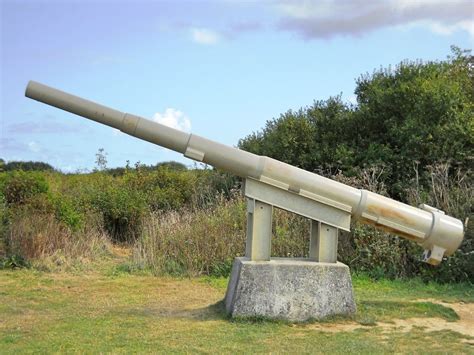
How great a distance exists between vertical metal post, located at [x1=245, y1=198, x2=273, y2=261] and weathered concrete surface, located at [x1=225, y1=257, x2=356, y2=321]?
0.12 m

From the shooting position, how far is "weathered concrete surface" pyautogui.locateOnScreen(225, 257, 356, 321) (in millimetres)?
8148

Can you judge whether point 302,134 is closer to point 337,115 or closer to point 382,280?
point 337,115

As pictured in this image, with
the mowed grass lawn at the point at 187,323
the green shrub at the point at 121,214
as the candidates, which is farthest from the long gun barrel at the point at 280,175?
the green shrub at the point at 121,214

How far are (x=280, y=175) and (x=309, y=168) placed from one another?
383 inches

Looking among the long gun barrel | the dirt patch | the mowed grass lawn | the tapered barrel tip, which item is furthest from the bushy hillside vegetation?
the tapered barrel tip

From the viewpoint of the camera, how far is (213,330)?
7699 millimetres

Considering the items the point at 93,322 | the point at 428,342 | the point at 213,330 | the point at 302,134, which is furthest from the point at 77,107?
the point at 302,134

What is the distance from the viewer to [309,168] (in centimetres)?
1781

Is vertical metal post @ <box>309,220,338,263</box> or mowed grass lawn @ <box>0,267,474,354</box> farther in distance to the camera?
vertical metal post @ <box>309,220,338,263</box>

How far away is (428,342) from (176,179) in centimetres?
1345

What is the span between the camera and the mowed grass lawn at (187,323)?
23.3ft

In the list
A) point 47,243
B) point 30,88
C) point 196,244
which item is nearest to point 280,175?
point 30,88

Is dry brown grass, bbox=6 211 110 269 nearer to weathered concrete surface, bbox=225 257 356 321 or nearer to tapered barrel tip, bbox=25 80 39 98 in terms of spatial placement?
tapered barrel tip, bbox=25 80 39 98

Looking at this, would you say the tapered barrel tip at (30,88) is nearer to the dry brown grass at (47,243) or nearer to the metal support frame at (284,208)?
the metal support frame at (284,208)
